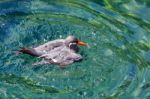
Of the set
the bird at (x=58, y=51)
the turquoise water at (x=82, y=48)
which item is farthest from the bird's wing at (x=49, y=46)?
the turquoise water at (x=82, y=48)

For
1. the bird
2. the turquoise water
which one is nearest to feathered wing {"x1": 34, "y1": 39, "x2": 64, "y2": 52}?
the bird

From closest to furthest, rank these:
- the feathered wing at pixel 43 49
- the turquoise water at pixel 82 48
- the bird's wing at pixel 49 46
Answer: the turquoise water at pixel 82 48
the feathered wing at pixel 43 49
the bird's wing at pixel 49 46

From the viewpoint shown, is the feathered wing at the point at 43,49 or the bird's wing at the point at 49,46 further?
the bird's wing at the point at 49,46

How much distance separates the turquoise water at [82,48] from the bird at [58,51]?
10 centimetres

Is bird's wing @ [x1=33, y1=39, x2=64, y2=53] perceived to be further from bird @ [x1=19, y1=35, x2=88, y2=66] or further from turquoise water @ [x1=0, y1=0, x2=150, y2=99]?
turquoise water @ [x1=0, y1=0, x2=150, y2=99]

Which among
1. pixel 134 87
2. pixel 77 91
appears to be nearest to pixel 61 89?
pixel 77 91

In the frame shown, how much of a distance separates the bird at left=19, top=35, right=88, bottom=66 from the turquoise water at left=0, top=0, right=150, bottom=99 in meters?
0.10

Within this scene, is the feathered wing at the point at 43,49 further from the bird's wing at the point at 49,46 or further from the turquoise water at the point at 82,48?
the turquoise water at the point at 82,48

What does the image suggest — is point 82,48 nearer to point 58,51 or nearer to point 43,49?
point 58,51

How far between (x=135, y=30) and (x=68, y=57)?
1.62 meters

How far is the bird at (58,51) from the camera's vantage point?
7.75 meters

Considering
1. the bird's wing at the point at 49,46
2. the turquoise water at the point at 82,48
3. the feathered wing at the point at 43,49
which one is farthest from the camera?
the bird's wing at the point at 49,46

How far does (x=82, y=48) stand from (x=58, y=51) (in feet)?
1.84

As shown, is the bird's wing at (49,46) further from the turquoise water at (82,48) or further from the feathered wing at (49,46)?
the turquoise water at (82,48)
